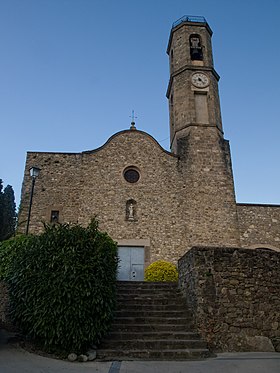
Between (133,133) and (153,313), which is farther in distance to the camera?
(133,133)

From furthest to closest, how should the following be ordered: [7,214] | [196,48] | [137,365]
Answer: [7,214], [196,48], [137,365]

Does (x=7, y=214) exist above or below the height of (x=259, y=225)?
above

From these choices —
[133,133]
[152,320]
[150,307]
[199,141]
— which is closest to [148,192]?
[133,133]

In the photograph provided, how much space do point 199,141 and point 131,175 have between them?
11.7 ft

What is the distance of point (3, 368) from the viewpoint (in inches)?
187

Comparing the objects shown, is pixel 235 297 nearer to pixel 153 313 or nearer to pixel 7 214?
pixel 153 313

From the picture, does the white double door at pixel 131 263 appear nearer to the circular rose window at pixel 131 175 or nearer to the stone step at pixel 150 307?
the circular rose window at pixel 131 175

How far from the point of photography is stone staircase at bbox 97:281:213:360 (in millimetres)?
5738

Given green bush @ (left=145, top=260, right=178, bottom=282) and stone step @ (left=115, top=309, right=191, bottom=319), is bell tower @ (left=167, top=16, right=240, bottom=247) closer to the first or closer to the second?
green bush @ (left=145, top=260, right=178, bottom=282)

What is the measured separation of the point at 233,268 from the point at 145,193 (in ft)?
23.8

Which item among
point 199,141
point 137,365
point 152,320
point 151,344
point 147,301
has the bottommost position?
point 137,365

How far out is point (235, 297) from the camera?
6699mm

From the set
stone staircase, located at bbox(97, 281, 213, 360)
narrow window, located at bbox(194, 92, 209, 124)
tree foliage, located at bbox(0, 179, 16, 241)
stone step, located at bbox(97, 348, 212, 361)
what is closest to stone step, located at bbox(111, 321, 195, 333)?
stone staircase, located at bbox(97, 281, 213, 360)

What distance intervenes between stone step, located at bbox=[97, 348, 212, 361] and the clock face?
13.0 meters
